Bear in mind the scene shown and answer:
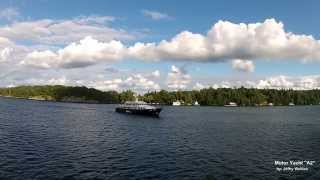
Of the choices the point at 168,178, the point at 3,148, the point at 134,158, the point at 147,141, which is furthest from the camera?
the point at 147,141

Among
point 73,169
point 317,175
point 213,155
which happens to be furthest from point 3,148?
point 317,175

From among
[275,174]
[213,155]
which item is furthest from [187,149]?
[275,174]

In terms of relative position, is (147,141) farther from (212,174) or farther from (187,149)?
(212,174)

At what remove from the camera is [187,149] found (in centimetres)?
9325

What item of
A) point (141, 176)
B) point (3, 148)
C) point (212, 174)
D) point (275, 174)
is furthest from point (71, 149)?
point (275, 174)

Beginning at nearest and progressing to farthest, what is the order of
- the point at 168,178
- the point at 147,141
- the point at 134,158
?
the point at 168,178
the point at 134,158
the point at 147,141

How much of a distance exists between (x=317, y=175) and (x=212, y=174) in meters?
A: 16.1

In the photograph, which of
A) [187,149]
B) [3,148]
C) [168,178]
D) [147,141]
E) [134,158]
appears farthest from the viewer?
[147,141]

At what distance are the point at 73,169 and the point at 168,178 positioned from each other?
15431 millimetres

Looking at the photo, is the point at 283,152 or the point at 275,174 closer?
the point at 275,174

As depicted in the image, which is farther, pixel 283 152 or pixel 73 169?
pixel 283 152

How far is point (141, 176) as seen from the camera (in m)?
64.2

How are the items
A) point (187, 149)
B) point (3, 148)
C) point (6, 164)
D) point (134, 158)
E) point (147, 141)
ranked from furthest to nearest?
point (147, 141) → point (187, 149) → point (3, 148) → point (134, 158) → point (6, 164)

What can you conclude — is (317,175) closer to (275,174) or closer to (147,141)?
(275,174)
